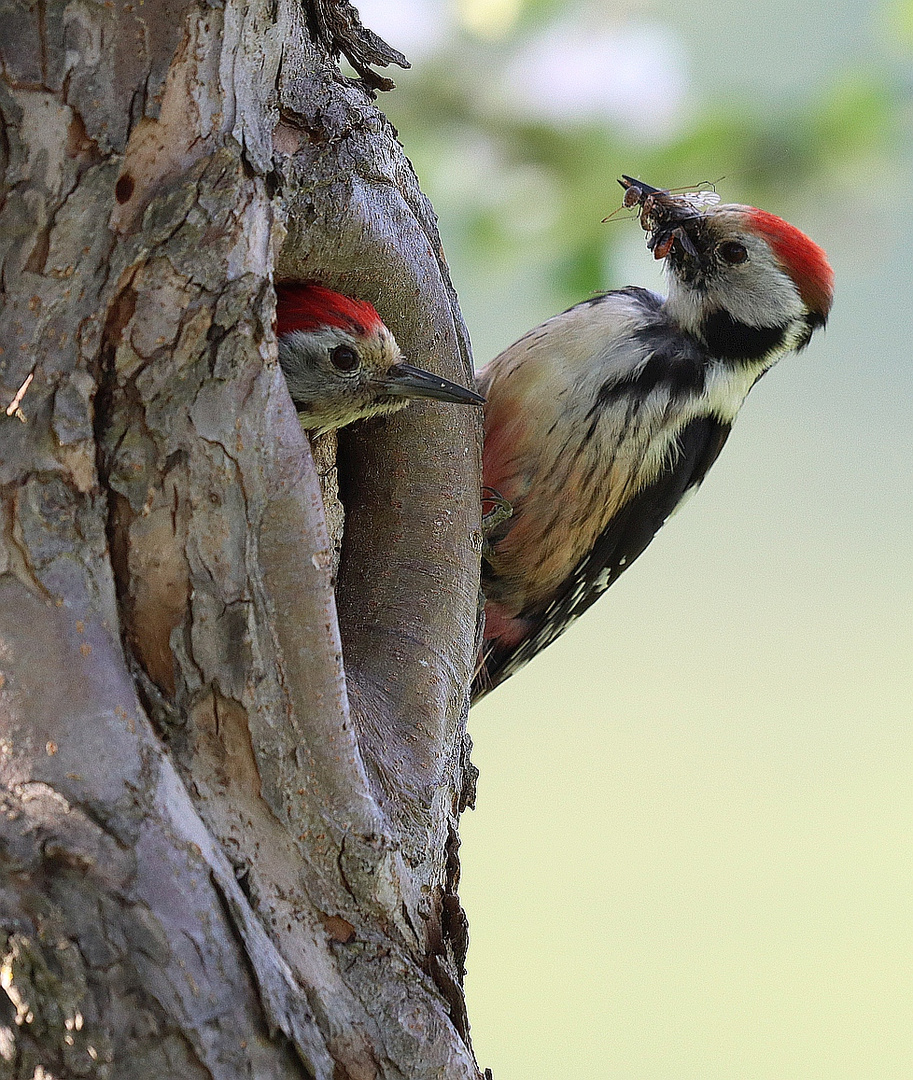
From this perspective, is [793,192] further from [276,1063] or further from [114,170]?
[276,1063]

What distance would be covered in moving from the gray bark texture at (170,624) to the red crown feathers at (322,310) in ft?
1.11

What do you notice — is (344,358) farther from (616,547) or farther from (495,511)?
(616,547)

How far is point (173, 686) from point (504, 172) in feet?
9.60

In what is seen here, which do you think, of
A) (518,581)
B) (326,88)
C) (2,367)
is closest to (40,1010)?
(2,367)

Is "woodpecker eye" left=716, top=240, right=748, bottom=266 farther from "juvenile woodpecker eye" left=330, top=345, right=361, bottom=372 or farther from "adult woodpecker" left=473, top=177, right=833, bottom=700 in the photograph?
"juvenile woodpecker eye" left=330, top=345, right=361, bottom=372

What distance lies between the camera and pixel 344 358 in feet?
5.66

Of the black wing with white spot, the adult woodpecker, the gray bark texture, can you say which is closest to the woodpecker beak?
the gray bark texture

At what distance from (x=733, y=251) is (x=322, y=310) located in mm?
1105

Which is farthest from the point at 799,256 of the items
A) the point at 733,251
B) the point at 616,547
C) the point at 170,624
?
the point at 170,624

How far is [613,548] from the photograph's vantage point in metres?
2.54

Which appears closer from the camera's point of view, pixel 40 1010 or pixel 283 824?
pixel 40 1010

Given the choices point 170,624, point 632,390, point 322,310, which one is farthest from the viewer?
point 632,390

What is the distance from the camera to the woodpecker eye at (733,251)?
7.98ft

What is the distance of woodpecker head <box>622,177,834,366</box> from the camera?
243cm
